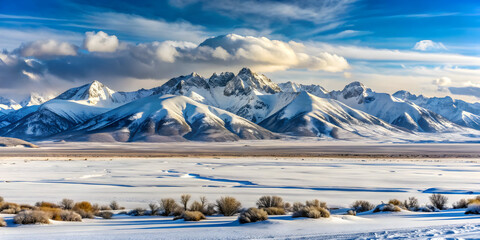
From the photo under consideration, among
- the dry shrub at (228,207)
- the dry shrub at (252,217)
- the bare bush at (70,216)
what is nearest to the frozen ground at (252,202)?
the bare bush at (70,216)

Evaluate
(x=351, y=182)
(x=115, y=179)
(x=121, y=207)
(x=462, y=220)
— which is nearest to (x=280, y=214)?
(x=462, y=220)

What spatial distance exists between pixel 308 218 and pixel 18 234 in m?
8.88

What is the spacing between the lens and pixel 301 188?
31734 millimetres

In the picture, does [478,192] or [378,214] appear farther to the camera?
[478,192]

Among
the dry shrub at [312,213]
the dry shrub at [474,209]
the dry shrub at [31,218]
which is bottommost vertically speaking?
the dry shrub at [474,209]

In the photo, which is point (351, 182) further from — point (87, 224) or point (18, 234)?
point (18, 234)

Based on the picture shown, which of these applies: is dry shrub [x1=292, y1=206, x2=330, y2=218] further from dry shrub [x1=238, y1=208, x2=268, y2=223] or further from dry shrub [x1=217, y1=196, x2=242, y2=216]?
dry shrub [x1=217, y1=196, x2=242, y2=216]

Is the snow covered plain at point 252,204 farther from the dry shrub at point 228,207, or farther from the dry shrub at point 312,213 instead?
the dry shrub at point 228,207

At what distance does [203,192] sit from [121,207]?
738cm

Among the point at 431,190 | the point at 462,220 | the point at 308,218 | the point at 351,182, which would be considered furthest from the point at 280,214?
the point at 351,182

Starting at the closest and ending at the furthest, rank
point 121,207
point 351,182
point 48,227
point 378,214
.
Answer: point 48,227 → point 378,214 → point 121,207 → point 351,182

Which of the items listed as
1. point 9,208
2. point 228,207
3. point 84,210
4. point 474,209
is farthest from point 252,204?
point 9,208

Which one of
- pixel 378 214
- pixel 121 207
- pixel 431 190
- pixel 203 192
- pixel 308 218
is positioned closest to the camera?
pixel 308 218

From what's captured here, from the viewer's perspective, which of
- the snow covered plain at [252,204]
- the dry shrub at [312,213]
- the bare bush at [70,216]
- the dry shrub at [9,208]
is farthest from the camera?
the dry shrub at [9,208]
